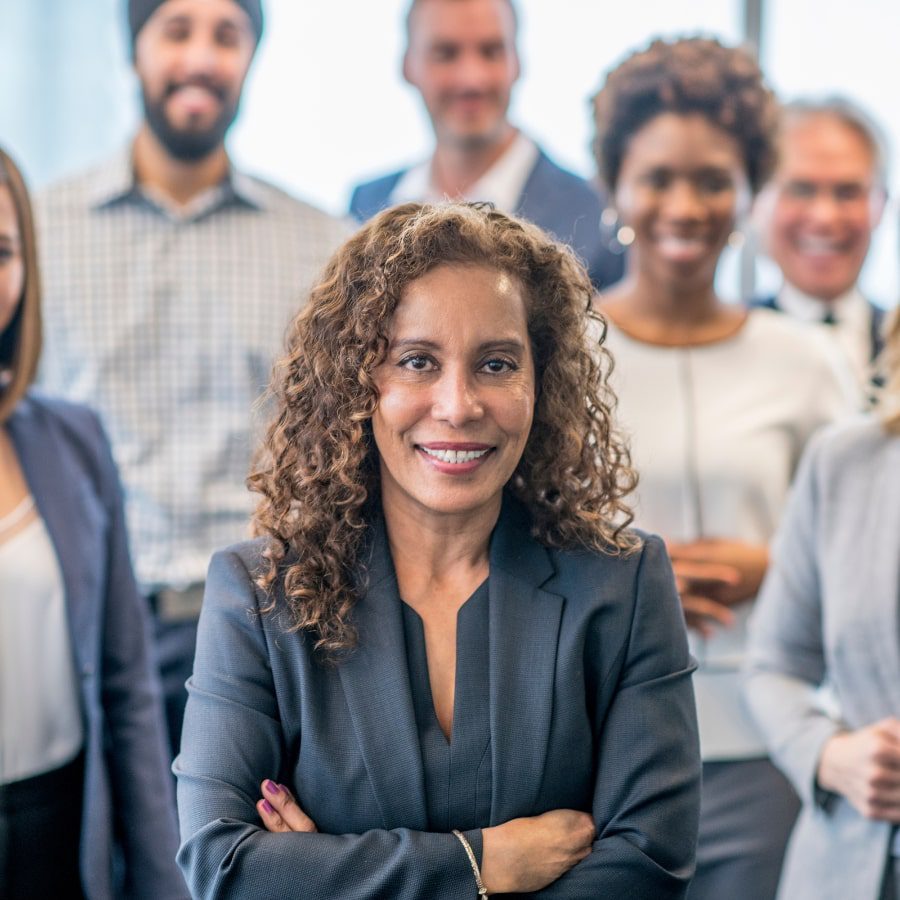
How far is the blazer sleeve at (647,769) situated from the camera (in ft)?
5.47

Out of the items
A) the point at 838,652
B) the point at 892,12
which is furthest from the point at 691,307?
the point at 892,12

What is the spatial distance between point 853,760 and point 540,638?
0.67 m

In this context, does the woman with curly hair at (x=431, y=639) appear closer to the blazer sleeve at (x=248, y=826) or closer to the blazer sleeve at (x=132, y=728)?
the blazer sleeve at (x=248, y=826)

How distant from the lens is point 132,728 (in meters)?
2.33

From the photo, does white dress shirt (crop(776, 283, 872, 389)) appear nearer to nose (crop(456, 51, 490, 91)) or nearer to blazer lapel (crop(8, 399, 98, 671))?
nose (crop(456, 51, 490, 91))

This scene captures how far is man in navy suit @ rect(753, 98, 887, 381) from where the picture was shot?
11.9 feet

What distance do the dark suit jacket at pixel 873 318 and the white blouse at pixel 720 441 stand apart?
2.71 feet

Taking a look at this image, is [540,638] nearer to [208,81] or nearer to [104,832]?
[104,832]

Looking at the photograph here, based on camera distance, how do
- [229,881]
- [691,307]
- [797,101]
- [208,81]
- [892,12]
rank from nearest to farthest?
[229,881], [691,307], [208,81], [797,101], [892,12]

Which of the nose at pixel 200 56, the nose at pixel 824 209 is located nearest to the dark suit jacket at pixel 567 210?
the nose at pixel 200 56

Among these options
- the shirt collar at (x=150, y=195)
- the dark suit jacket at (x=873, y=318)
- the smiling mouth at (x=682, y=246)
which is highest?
the shirt collar at (x=150, y=195)

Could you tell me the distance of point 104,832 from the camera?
2246 mm


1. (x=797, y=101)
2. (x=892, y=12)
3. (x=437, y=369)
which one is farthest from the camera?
(x=892, y=12)

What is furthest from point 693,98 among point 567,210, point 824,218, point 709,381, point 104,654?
point 104,654
